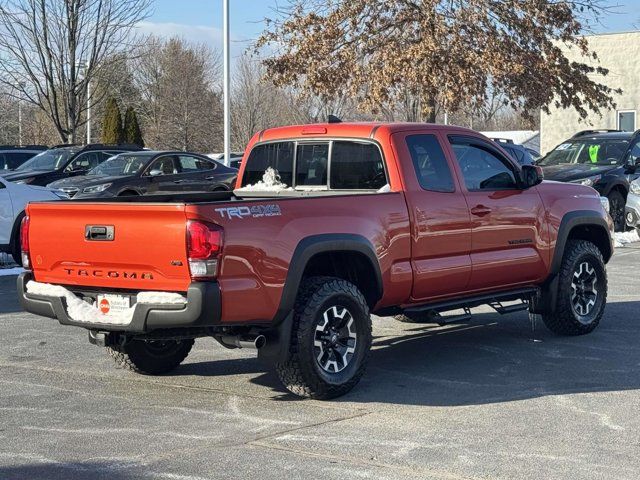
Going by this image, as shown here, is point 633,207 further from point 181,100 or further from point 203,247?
point 181,100

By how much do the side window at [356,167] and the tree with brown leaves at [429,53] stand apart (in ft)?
56.9

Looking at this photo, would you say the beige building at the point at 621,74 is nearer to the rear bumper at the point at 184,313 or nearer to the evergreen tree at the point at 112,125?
the evergreen tree at the point at 112,125

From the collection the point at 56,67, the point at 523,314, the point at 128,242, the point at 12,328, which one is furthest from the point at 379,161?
the point at 56,67

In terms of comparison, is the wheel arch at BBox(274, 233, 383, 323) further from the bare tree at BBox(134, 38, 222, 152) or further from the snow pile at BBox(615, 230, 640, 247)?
the bare tree at BBox(134, 38, 222, 152)

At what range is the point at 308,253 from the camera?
23.8ft

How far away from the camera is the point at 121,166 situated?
21.9m

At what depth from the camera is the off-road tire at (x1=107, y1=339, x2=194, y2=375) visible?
8.23 m

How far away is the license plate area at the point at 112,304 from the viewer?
23.0 ft

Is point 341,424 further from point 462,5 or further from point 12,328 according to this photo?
point 462,5

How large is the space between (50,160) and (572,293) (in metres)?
17.4

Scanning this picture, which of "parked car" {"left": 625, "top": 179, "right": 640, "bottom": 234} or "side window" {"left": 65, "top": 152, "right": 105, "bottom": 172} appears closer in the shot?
"parked car" {"left": 625, "top": 179, "right": 640, "bottom": 234}

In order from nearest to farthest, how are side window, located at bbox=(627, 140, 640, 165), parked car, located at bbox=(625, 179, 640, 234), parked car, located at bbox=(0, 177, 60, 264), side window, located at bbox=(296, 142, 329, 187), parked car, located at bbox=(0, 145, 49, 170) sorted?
side window, located at bbox=(296, 142, 329, 187), parked car, located at bbox=(0, 177, 60, 264), parked car, located at bbox=(625, 179, 640, 234), side window, located at bbox=(627, 140, 640, 165), parked car, located at bbox=(0, 145, 49, 170)

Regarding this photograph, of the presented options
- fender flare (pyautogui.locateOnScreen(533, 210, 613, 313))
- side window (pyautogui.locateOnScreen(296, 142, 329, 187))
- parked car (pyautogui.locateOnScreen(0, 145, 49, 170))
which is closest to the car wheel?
fender flare (pyautogui.locateOnScreen(533, 210, 613, 313))

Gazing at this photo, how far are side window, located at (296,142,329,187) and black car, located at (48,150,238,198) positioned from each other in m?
11.7
